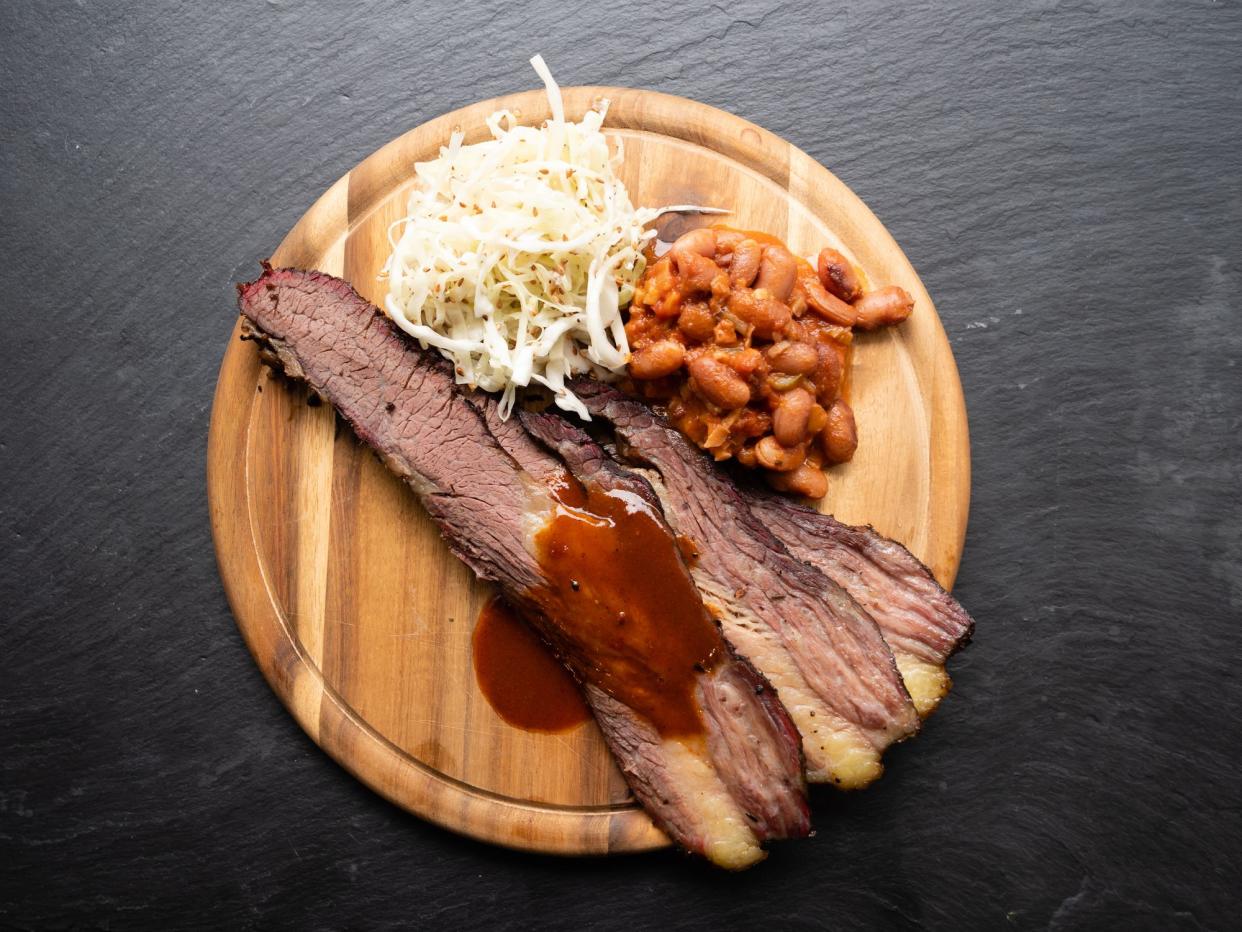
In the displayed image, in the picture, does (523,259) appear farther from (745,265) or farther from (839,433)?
(839,433)

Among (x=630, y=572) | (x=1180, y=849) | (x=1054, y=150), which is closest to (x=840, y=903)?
(x=1180, y=849)

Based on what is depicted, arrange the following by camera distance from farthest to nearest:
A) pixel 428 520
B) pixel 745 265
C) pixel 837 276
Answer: pixel 428 520 → pixel 837 276 → pixel 745 265

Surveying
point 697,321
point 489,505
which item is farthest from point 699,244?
point 489,505

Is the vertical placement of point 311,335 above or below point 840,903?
above

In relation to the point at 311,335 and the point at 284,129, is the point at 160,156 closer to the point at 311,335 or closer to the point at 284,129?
the point at 284,129

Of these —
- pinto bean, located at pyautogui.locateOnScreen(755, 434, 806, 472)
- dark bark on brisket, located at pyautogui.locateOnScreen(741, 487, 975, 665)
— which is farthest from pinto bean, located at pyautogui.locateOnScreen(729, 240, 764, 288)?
dark bark on brisket, located at pyautogui.locateOnScreen(741, 487, 975, 665)

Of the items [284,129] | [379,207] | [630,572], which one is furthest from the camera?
[284,129]

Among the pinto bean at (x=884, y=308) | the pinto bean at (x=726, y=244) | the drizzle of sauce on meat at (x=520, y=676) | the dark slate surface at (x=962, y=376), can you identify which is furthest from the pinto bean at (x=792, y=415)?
the drizzle of sauce on meat at (x=520, y=676)

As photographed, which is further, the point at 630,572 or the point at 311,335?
the point at 311,335
